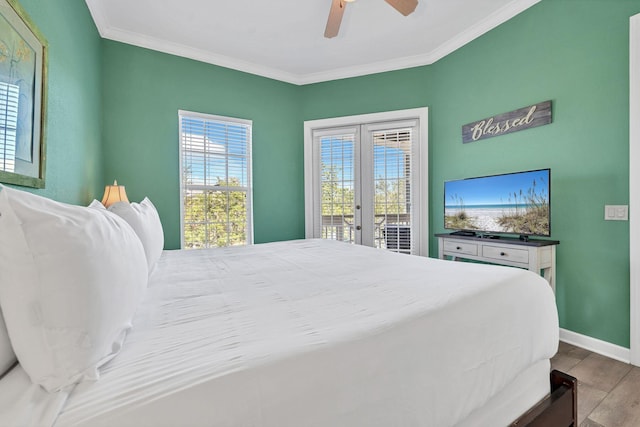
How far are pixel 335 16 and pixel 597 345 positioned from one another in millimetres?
3203

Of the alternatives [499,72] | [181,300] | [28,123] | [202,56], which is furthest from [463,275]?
[202,56]

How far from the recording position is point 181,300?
1134 mm

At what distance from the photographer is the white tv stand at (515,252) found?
225 centimetres

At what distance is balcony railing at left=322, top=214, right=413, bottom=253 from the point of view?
3.78 meters

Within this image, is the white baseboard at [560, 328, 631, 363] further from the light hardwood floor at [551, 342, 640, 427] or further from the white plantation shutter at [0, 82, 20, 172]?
the white plantation shutter at [0, 82, 20, 172]

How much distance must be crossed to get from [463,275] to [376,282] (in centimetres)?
43

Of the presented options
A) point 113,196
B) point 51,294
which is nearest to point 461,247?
point 51,294

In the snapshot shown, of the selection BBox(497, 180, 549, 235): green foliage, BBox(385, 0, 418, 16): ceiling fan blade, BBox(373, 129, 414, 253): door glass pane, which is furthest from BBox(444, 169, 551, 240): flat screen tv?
BBox(385, 0, 418, 16): ceiling fan blade

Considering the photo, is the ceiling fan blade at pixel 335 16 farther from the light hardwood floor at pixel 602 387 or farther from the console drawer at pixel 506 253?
the light hardwood floor at pixel 602 387

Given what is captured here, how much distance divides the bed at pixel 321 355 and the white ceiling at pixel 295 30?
8.32ft

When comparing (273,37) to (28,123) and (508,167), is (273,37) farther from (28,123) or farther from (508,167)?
(508,167)

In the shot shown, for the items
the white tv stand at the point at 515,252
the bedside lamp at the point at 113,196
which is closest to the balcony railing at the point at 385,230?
the white tv stand at the point at 515,252

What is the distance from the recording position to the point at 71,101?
217cm

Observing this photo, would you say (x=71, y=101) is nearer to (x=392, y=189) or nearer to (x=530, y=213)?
(x=392, y=189)
